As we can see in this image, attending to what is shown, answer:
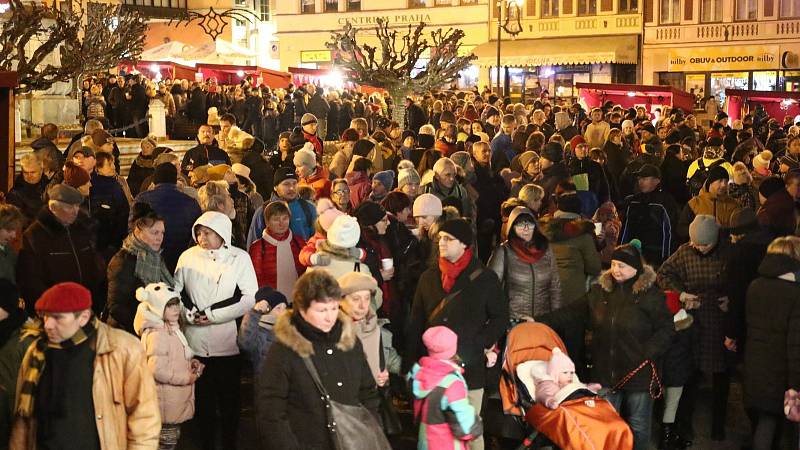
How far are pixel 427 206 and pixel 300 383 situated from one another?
3.84 meters

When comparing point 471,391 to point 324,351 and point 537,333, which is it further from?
point 324,351

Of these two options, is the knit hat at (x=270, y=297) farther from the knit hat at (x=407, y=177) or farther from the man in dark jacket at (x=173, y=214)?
the knit hat at (x=407, y=177)

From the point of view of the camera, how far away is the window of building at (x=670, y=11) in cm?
4703

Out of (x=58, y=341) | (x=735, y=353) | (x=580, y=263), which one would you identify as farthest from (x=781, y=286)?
(x=58, y=341)

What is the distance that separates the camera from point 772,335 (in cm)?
725

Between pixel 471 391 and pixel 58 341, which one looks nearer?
pixel 58 341

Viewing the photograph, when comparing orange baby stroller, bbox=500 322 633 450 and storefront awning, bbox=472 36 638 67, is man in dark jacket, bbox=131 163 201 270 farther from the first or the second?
storefront awning, bbox=472 36 638 67

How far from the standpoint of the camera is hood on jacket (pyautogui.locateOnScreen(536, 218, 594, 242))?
8656mm

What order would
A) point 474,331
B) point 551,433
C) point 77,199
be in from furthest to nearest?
point 77,199 → point 474,331 → point 551,433

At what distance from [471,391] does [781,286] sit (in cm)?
204

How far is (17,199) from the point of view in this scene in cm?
958

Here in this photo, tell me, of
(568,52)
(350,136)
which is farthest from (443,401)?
(568,52)

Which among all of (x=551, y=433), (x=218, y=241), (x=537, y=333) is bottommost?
(x=551, y=433)

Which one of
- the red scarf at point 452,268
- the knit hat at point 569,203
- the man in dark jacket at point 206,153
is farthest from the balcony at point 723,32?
the red scarf at point 452,268
